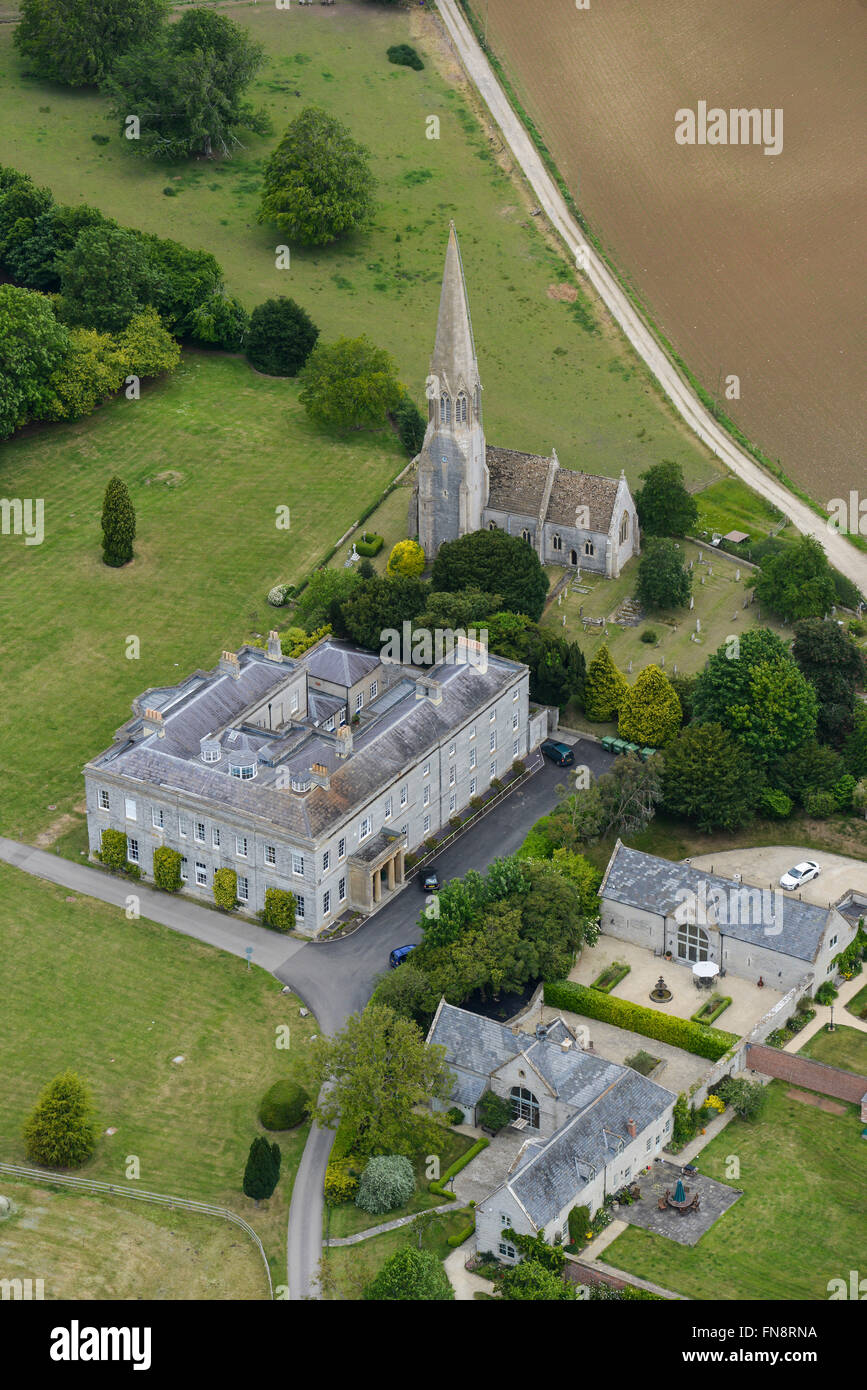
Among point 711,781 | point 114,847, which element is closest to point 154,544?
point 114,847

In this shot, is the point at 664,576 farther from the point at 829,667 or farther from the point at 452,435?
the point at 452,435

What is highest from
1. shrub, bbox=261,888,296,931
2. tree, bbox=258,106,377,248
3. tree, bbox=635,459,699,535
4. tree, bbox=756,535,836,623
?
tree, bbox=258,106,377,248

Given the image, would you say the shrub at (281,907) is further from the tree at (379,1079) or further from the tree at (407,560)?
the tree at (407,560)

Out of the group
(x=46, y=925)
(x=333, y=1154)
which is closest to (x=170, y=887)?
(x=46, y=925)

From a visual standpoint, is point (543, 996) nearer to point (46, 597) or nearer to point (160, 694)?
point (160, 694)

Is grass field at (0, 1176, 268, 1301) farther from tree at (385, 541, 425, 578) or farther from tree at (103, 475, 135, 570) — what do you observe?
tree at (103, 475, 135, 570)

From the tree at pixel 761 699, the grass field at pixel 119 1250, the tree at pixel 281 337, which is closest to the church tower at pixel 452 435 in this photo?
the tree at pixel 761 699

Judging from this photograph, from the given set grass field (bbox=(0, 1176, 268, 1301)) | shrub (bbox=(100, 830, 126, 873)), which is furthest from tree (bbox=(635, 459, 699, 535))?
grass field (bbox=(0, 1176, 268, 1301))
